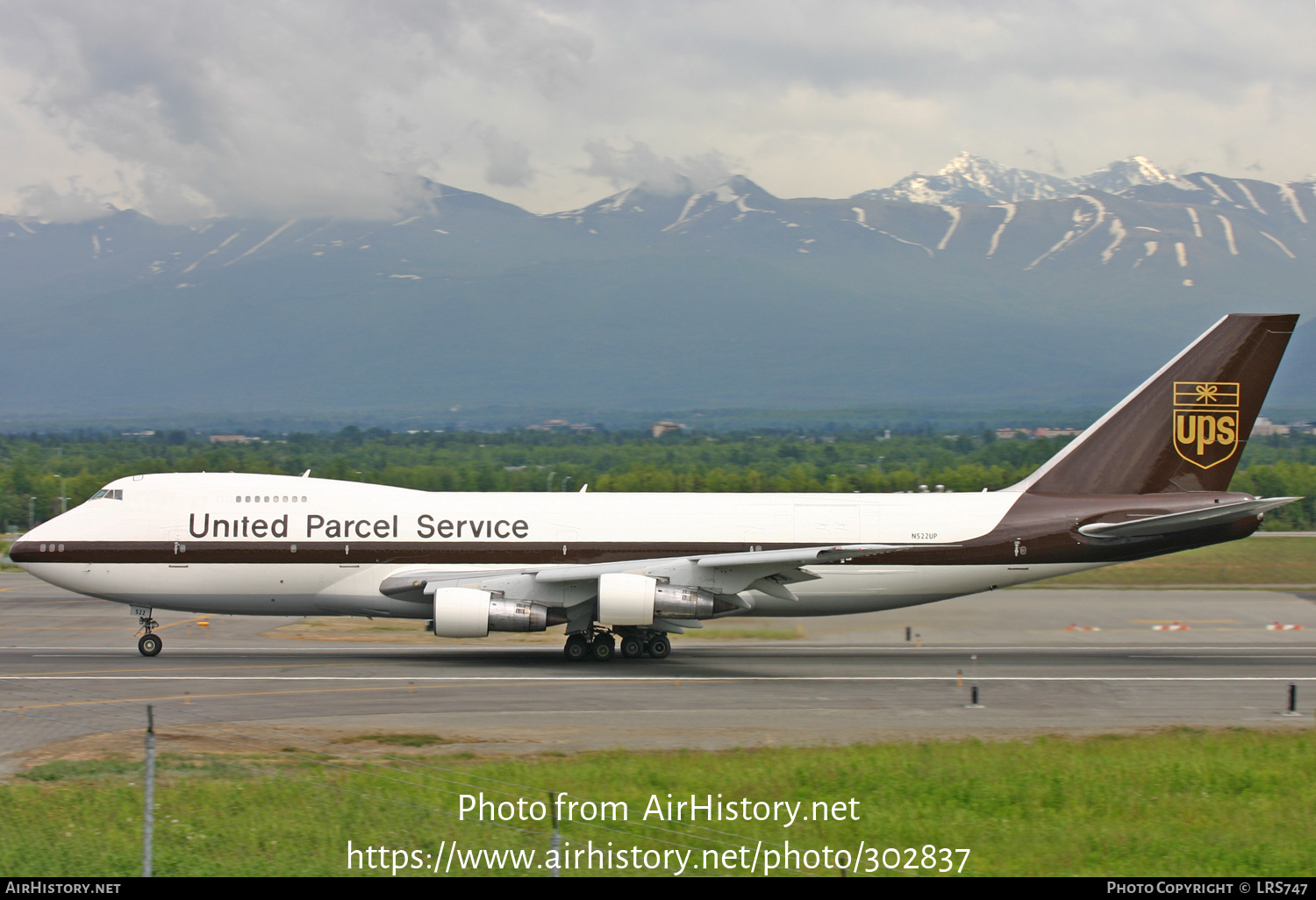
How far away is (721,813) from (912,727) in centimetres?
828

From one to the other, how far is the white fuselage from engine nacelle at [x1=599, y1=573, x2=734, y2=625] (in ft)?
6.94

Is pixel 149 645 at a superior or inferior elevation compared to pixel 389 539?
inferior

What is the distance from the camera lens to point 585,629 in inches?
1238

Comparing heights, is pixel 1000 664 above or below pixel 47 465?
below

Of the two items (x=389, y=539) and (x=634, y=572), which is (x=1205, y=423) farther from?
(x=389, y=539)

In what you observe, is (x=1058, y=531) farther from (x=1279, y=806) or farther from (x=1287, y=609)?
(x=1279, y=806)

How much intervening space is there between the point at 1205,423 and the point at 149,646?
2853 cm

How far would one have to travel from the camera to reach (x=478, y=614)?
29703 mm

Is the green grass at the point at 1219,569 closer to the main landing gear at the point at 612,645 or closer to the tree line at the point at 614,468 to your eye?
the tree line at the point at 614,468

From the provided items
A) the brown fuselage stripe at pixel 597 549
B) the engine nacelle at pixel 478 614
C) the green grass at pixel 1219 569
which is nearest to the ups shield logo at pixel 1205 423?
the brown fuselage stripe at pixel 597 549

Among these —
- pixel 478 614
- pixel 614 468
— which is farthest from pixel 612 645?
pixel 614 468

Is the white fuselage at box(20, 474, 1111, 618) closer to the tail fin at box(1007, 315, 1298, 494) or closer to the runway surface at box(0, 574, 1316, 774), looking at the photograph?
the runway surface at box(0, 574, 1316, 774)

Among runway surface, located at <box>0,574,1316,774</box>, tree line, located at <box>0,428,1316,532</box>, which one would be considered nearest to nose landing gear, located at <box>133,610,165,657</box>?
runway surface, located at <box>0,574,1316,774</box>
